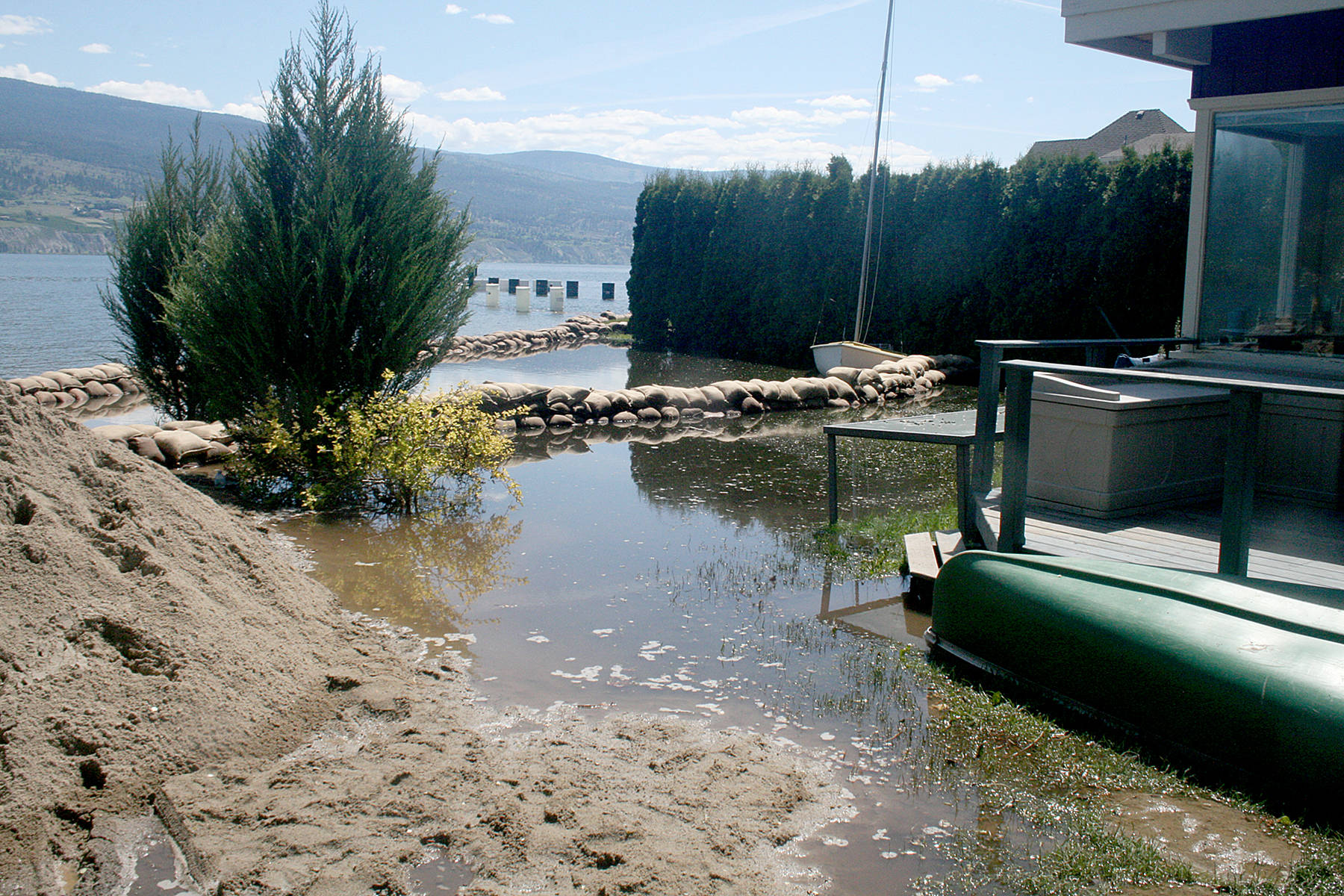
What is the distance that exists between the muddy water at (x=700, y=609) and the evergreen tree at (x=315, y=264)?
1594mm

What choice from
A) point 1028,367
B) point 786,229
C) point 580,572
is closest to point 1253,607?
point 1028,367

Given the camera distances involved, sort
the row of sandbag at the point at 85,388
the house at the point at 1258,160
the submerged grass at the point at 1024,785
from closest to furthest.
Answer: the submerged grass at the point at 1024,785 → the house at the point at 1258,160 → the row of sandbag at the point at 85,388

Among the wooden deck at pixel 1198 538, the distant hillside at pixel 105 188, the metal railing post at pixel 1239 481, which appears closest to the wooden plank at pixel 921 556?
the wooden deck at pixel 1198 538

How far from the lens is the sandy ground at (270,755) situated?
290cm

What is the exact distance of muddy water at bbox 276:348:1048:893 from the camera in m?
3.40

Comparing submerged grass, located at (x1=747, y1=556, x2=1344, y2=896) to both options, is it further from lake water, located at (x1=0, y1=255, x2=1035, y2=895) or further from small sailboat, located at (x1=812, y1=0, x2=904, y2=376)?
small sailboat, located at (x1=812, y1=0, x2=904, y2=376)

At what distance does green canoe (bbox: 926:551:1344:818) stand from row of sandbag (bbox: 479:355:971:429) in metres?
7.76

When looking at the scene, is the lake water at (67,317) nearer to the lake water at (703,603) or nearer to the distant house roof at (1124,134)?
the lake water at (703,603)

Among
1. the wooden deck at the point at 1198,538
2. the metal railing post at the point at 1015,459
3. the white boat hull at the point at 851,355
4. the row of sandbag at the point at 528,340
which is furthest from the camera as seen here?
the row of sandbag at the point at 528,340

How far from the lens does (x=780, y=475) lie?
375 inches

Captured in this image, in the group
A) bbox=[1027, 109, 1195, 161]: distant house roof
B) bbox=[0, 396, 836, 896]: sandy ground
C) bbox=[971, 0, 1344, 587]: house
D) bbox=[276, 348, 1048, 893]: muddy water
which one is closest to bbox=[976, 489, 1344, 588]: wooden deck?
bbox=[971, 0, 1344, 587]: house

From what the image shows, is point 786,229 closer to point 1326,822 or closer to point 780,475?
point 780,475

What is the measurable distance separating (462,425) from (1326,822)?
6.70m

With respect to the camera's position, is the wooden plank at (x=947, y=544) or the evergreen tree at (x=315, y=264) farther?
the evergreen tree at (x=315, y=264)
